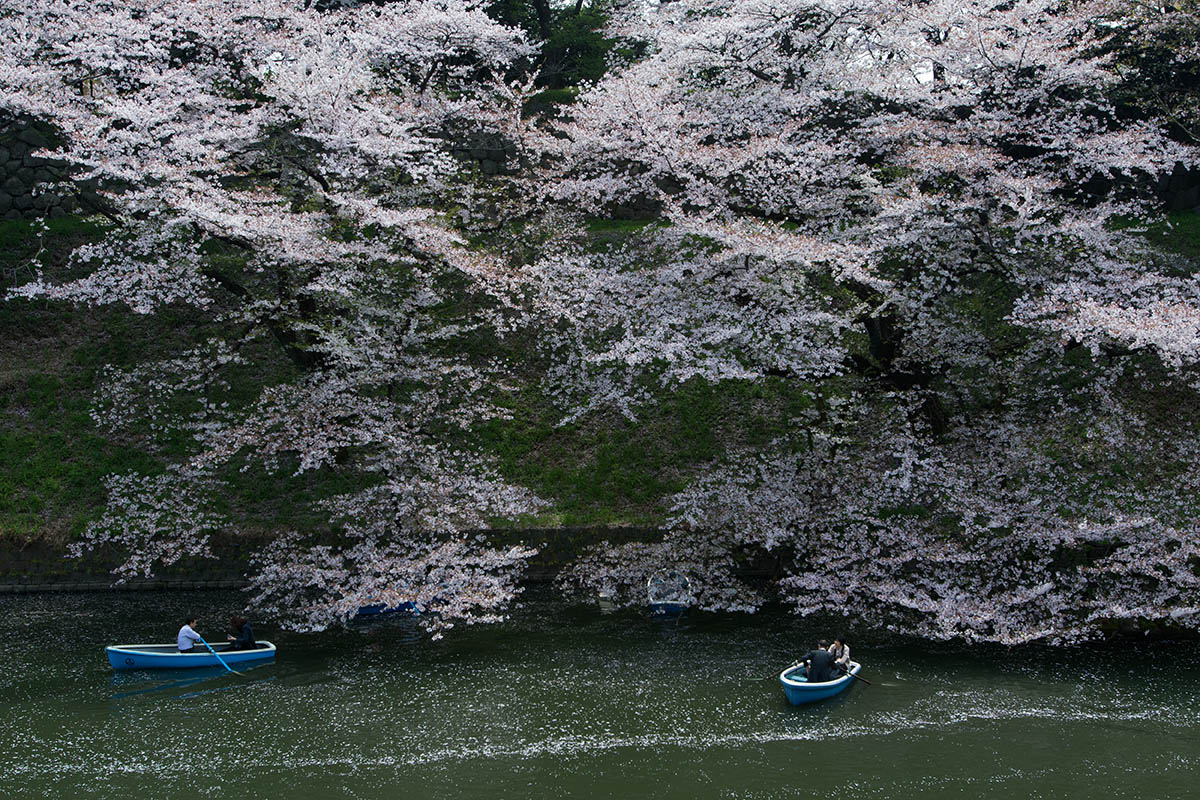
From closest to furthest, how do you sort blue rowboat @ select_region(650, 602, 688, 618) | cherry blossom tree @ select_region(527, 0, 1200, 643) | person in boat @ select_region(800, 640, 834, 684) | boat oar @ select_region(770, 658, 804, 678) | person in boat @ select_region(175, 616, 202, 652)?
person in boat @ select_region(800, 640, 834, 684) → boat oar @ select_region(770, 658, 804, 678) → person in boat @ select_region(175, 616, 202, 652) → cherry blossom tree @ select_region(527, 0, 1200, 643) → blue rowboat @ select_region(650, 602, 688, 618)

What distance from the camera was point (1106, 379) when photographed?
17531mm

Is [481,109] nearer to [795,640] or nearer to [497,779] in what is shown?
[795,640]

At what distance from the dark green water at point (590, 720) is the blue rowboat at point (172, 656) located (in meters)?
0.18

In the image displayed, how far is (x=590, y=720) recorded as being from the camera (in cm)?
1187

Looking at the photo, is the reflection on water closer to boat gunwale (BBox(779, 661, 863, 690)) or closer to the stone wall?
boat gunwale (BBox(779, 661, 863, 690))

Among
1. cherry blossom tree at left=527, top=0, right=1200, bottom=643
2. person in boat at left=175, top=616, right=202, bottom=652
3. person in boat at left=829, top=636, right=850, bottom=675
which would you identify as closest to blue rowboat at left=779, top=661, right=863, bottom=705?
person in boat at left=829, top=636, right=850, bottom=675

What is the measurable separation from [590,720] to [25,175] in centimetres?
2457

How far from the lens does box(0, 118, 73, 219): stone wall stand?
26484 mm

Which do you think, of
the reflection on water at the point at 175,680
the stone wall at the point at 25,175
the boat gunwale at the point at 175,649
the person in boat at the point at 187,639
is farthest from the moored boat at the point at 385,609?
the stone wall at the point at 25,175

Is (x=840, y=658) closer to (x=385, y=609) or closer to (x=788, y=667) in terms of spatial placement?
(x=788, y=667)

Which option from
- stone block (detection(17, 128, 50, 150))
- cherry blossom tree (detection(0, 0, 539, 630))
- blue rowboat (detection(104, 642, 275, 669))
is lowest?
blue rowboat (detection(104, 642, 275, 669))

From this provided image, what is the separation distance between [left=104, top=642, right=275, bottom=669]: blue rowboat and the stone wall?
1763 centimetres

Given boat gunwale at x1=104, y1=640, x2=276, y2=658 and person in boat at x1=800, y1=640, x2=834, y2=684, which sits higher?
boat gunwale at x1=104, y1=640, x2=276, y2=658

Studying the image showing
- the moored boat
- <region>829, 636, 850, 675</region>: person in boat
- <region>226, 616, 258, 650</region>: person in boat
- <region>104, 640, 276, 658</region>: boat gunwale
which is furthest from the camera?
the moored boat
